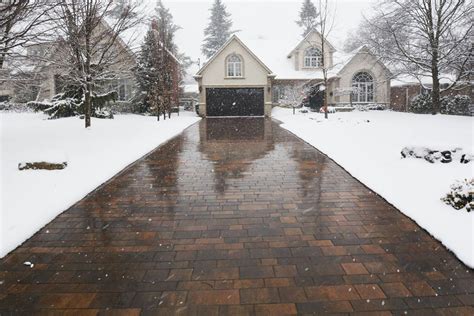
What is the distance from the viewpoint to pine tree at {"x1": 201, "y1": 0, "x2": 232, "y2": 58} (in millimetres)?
51156

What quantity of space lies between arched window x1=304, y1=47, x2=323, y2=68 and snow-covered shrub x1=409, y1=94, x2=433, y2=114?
9359 millimetres

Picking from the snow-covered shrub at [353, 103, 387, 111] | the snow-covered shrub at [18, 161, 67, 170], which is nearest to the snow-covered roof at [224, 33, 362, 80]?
the snow-covered shrub at [353, 103, 387, 111]

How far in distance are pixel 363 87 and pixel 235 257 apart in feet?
105

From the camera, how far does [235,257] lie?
3891mm

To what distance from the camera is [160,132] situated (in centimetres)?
1614

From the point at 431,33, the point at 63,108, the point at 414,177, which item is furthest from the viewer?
the point at 63,108

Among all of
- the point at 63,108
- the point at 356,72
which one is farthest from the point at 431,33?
the point at 63,108

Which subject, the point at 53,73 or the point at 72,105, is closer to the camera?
the point at 53,73

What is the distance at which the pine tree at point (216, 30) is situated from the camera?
168 feet

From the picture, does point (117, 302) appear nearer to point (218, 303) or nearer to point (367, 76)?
point (218, 303)

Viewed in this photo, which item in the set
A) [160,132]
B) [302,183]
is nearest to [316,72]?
[160,132]

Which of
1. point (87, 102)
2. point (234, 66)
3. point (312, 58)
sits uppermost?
point (312, 58)

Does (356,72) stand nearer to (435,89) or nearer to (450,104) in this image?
(450,104)

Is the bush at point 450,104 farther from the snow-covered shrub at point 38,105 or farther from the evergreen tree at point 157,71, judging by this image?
the snow-covered shrub at point 38,105
